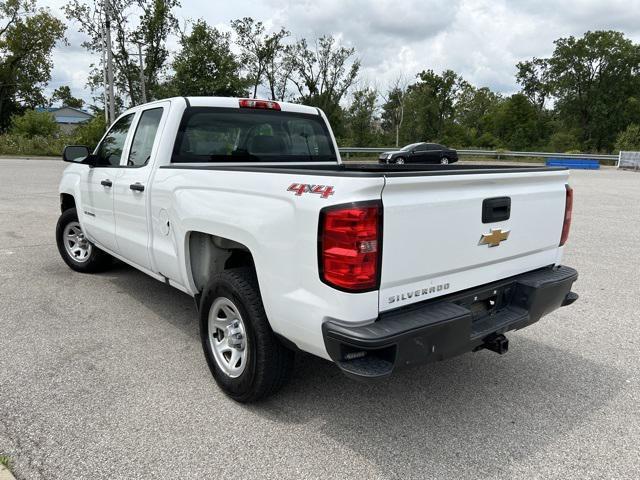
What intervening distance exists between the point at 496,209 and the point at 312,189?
3.84ft

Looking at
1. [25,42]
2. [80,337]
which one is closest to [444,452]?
[80,337]

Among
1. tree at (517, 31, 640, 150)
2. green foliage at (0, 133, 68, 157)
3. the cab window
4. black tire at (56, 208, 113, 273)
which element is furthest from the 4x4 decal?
tree at (517, 31, 640, 150)

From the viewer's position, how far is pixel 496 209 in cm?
289

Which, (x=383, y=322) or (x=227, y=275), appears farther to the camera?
(x=227, y=275)

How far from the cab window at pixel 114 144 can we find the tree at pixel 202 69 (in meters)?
35.5

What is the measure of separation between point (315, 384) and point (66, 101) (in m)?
116

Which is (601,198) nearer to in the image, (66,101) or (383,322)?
(383,322)

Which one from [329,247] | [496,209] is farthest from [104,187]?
[496,209]

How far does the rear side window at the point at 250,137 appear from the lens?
4.06 meters

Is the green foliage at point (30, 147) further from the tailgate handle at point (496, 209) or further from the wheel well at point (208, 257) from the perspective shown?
the tailgate handle at point (496, 209)

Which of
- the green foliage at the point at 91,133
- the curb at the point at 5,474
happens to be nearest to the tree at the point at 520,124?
the green foliage at the point at 91,133

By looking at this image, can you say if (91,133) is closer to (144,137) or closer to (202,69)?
(202,69)

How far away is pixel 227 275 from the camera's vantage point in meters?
3.07

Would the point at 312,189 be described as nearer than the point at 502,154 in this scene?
Yes
